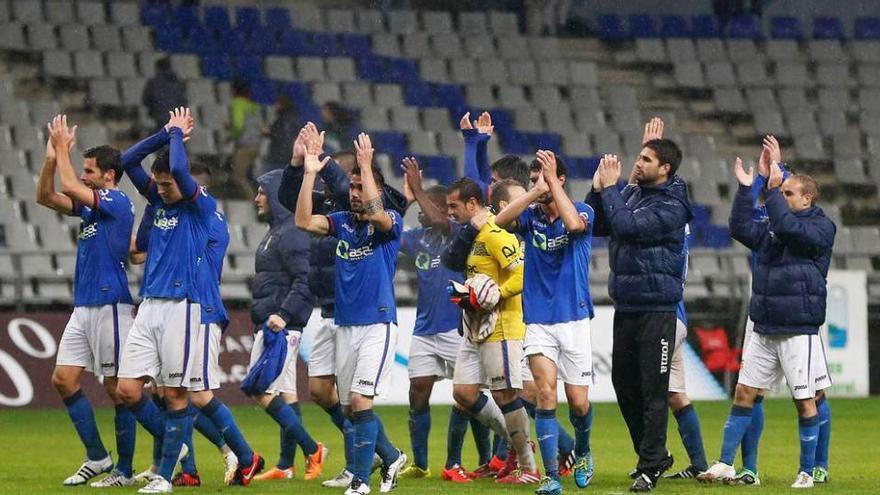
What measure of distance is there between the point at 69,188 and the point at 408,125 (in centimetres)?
1446

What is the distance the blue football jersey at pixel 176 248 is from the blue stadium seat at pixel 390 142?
1374 cm

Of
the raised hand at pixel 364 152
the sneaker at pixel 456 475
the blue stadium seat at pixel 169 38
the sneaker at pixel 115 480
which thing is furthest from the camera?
the blue stadium seat at pixel 169 38

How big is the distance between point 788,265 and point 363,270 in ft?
9.28

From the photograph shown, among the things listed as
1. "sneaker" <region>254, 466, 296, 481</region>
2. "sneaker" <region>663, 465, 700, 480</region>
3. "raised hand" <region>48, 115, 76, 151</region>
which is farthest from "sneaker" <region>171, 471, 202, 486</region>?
"sneaker" <region>663, 465, 700, 480</region>

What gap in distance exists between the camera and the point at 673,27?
92.7 feet

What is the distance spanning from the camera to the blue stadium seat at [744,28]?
2842 cm

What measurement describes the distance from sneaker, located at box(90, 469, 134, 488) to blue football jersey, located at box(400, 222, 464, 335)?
237 cm

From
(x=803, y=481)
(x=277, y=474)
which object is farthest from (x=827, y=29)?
(x=277, y=474)

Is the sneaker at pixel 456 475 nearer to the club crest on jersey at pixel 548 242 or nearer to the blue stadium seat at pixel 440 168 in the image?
the club crest on jersey at pixel 548 242

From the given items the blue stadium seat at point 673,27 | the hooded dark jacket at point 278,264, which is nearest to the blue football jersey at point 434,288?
the hooded dark jacket at point 278,264

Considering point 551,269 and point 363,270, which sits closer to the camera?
point 363,270

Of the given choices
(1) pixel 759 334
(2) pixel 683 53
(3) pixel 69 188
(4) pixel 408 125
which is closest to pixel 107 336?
(3) pixel 69 188

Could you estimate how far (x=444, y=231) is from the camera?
11.9m

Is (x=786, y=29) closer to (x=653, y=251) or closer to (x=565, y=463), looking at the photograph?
(x=565, y=463)
